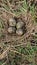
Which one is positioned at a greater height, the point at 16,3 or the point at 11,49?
the point at 16,3

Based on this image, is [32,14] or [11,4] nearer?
[32,14]

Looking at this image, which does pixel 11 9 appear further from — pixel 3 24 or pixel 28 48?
pixel 28 48

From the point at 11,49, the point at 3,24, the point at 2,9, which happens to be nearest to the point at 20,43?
the point at 11,49

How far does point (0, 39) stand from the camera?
2.83m

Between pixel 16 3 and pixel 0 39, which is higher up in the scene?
pixel 16 3

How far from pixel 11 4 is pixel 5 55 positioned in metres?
0.67

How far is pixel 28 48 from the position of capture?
2.67 m

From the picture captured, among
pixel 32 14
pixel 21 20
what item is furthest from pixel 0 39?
pixel 32 14

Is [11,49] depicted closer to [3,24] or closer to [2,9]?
[3,24]

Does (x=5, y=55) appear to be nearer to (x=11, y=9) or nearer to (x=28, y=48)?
(x=28, y=48)

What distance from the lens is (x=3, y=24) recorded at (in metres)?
2.82

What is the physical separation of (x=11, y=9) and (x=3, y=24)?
220mm

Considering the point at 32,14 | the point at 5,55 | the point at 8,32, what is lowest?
the point at 5,55

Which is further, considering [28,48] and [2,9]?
[2,9]
